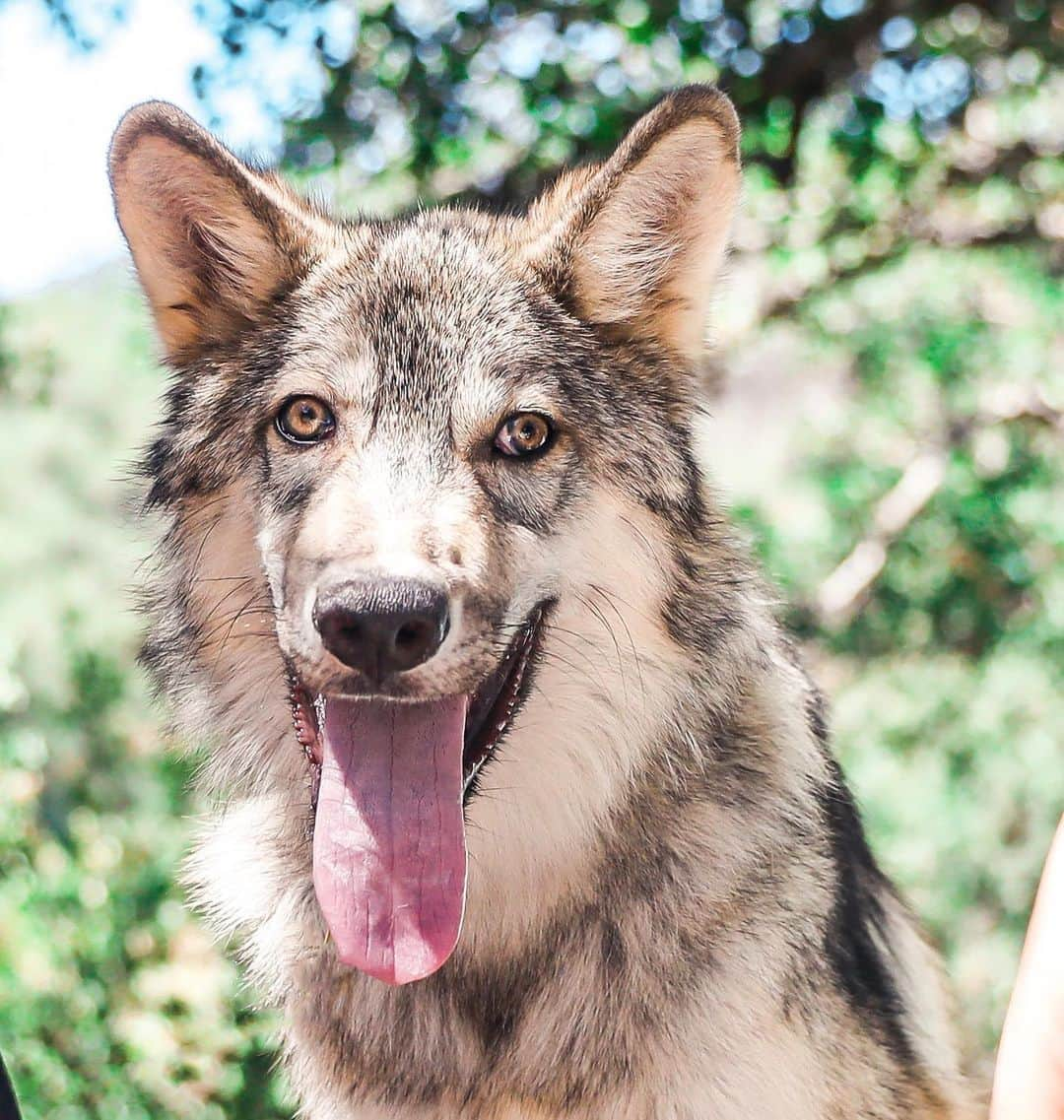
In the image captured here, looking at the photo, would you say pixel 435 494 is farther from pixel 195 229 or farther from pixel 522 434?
pixel 195 229

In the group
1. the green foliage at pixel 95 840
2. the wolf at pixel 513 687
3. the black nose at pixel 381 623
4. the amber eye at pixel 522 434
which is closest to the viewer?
the black nose at pixel 381 623

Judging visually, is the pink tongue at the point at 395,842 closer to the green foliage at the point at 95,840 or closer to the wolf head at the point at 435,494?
the wolf head at the point at 435,494

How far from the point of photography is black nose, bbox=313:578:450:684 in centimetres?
181

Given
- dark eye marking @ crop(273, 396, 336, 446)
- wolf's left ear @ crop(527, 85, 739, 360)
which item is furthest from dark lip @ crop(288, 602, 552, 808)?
wolf's left ear @ crop(527, 85, 739, 360)

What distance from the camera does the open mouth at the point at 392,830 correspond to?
2018 millimetres

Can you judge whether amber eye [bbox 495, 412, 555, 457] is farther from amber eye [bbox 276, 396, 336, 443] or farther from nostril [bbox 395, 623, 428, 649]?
nostril [bbox 395, 623, 428, 649]

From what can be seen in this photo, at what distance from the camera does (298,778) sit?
246 centimetres

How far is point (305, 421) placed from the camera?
2.25m

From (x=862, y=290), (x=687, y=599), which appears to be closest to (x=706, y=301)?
(x=687, y=599)

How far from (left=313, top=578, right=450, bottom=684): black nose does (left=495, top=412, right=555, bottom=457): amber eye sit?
0.46 metres

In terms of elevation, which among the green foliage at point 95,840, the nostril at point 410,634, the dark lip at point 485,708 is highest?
the nostril at point 410,634

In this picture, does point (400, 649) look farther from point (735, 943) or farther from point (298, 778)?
point (735, 943)

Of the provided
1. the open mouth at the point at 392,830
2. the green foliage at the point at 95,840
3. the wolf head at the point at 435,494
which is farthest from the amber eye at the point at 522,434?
the green foliage at the point at 95,840

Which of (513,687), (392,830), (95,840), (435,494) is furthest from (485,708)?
(95,840)
